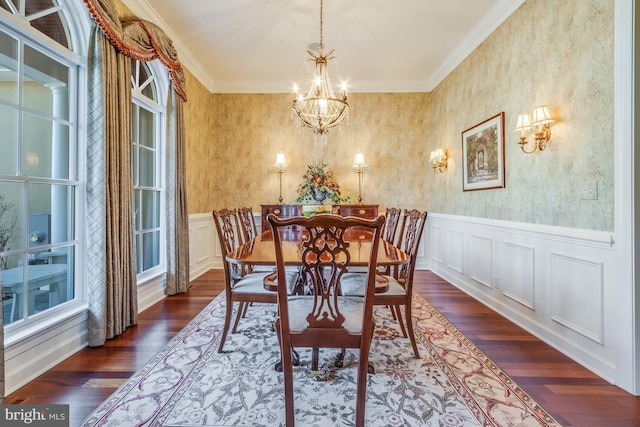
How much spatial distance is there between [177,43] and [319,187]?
264 cm

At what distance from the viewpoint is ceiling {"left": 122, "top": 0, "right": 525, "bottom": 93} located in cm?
301

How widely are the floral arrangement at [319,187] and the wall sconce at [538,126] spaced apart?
2674 mm

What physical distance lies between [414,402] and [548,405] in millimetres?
720

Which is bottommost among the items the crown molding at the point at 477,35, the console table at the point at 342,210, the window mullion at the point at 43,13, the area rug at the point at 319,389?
the area rug at the point at 319,389

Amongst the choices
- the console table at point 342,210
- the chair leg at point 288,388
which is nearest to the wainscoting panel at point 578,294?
the chair leg at point 288,388

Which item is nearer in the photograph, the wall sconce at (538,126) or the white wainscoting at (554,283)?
the white wainscoting at (554,283)

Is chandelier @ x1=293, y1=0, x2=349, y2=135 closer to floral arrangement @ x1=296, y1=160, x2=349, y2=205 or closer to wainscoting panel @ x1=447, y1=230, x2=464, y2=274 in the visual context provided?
floral arrangement @ x1=296, y1=160, x2=349, y2=205

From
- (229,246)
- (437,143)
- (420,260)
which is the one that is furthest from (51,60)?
(420,260)

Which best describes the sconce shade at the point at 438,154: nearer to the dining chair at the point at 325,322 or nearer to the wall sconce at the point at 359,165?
the wall sconce at the point at 359,165

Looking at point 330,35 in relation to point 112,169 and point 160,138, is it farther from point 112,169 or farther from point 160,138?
point 112,169

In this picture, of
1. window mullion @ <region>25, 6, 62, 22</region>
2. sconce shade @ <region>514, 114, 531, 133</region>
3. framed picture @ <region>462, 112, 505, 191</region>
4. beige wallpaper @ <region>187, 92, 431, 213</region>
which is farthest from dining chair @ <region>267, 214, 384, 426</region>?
beige wallpaper @ <region>187, 92, 431, 213</region>

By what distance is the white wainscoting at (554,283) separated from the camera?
189 cm

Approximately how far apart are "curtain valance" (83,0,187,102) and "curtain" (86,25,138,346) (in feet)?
0.28

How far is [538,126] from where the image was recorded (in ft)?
7.98
